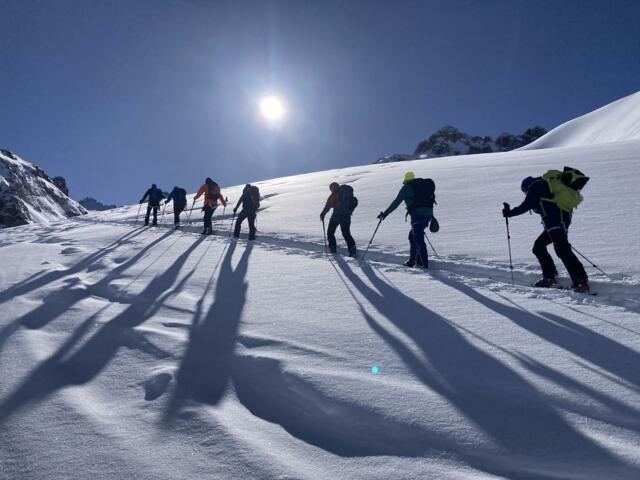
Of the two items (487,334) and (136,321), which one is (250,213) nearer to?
(136,321)

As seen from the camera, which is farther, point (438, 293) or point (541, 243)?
point (541, 243)

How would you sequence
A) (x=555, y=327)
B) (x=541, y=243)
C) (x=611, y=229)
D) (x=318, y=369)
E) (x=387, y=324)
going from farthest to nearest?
1. (x=611, y=229)
2. (x=541, y=243)
3. (x=387, y=324)
4. (x=555, y=327)
5. (x=318, y=369)

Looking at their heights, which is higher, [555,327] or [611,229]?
[611,229]

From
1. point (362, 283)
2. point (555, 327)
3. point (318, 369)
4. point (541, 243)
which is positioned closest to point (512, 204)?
point (541, 243)

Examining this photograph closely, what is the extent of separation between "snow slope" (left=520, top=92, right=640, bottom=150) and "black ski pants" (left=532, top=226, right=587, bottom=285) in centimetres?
4520

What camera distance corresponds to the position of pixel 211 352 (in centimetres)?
314

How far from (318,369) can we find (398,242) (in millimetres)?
6320

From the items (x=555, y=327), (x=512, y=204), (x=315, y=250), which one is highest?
(x=512, y=204)

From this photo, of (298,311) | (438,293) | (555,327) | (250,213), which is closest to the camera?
(555,327)

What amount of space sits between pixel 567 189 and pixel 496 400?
4.08 m

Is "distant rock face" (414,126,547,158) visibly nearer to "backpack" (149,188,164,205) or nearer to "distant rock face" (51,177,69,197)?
"distant rock face" (51,177,69,197)

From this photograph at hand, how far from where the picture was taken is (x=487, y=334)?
3363 mm

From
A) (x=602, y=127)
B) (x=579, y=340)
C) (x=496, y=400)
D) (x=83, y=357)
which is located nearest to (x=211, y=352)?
(x=83, y=357)

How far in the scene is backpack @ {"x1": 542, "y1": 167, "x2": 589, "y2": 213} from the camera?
5090 millimetres
